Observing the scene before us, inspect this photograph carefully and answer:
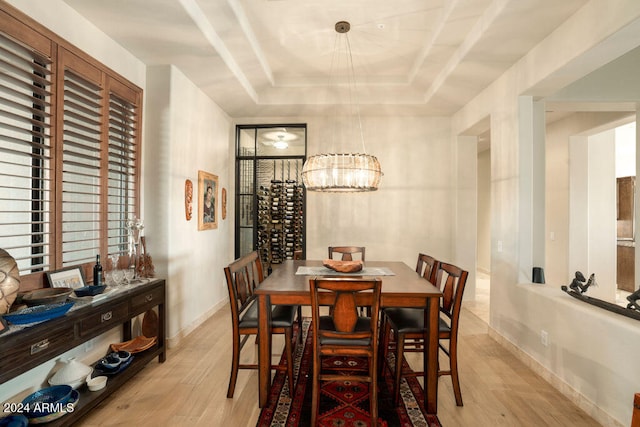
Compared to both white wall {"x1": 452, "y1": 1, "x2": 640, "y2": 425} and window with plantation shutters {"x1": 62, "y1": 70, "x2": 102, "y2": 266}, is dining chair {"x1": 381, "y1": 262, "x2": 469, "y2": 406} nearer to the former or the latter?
white wall {"x1": 452, "y1": 1, "x2": 640, "y2": 425}

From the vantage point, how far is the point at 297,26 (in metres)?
3.21

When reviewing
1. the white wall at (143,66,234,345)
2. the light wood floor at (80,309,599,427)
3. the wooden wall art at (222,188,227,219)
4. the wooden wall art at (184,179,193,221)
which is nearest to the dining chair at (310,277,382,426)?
the light wood floor at (80,309,599,427)

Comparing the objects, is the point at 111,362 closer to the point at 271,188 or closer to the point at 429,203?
the point at 271,188

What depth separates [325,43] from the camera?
3.57 meters

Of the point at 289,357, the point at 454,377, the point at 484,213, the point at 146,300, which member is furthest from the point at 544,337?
the point at 484,213

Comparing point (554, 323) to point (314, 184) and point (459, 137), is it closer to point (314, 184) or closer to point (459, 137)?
point (314, 184)

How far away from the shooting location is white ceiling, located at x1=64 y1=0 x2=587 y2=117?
2.54 metres

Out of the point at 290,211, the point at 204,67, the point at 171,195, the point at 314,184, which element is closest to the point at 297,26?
the point at 204,67

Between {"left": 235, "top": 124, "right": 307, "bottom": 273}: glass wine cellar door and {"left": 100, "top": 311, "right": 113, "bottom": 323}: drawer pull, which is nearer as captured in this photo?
{"left": 100, "top": 311, "right": 113, "bottom": 323}: drawer pull

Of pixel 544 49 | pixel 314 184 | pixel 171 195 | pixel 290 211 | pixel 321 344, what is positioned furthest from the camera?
pixel 290 211

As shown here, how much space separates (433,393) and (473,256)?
327cm

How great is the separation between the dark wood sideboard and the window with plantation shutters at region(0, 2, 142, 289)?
401mm

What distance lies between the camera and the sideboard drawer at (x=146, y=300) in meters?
2.59

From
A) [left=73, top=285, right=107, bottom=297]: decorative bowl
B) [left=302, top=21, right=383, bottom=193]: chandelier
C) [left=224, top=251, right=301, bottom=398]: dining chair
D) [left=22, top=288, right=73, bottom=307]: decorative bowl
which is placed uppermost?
[left=302, top=21, right=383, bottom=193]: chandelier
